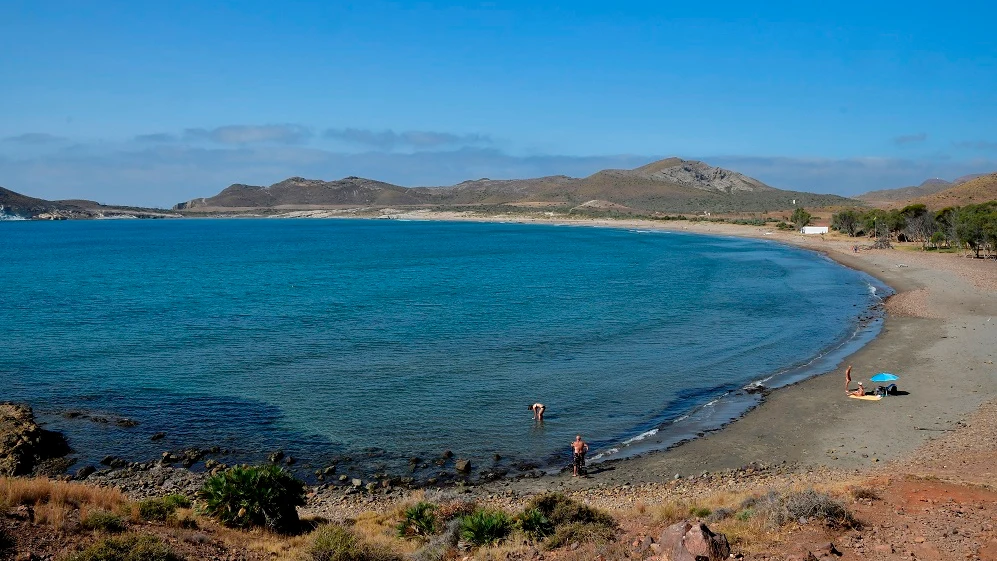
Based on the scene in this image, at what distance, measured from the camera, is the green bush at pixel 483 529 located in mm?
11680

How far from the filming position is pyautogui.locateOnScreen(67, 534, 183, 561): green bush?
361 inches

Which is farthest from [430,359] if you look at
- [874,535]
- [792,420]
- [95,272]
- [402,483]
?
[95,272]

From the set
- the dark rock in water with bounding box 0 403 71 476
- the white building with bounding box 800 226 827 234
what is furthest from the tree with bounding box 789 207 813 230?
the dark rock in water with bounding box 0 403 71 476

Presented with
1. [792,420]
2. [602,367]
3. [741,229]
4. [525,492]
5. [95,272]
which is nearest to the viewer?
[525,492]

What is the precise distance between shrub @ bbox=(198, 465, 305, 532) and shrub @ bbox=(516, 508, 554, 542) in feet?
13.9

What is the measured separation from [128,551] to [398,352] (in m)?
23.0

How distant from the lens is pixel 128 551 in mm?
9484

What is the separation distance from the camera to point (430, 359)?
31.1 m

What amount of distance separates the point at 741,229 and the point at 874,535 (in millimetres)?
133855

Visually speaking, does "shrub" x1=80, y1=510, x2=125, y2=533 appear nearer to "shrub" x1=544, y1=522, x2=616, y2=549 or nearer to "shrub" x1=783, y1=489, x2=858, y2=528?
"shrub" x1=544, y1=522, x2=616, y2=549

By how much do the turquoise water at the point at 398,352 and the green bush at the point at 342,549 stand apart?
7.83 meters

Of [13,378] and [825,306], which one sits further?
[825,306]

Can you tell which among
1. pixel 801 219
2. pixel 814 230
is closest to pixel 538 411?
pixel 814 230

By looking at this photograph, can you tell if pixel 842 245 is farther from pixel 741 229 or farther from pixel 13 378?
pixel 13 378
